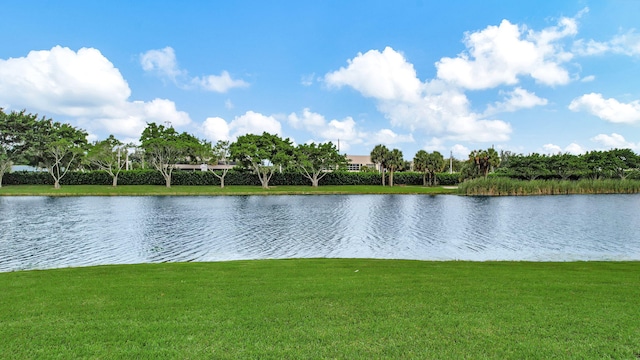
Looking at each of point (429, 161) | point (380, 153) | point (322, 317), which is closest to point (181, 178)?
point (380, 153)

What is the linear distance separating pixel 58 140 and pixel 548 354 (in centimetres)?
6220

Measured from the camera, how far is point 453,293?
6230 mm

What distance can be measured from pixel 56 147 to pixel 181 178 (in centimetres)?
1710

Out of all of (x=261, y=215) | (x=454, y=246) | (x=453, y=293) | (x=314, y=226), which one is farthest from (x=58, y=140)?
(x=453, y=293)

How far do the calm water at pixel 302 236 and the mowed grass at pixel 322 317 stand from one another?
23.1ft

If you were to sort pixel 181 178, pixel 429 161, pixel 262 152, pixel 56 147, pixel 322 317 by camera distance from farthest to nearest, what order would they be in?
1. pixel 429 161
2. pixel 181 178
3. pixel 262 152
4. pixel 56 147
5. pixel 322 317

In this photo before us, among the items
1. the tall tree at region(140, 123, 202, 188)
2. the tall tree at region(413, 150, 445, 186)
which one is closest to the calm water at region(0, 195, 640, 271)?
the tall tree at region(140, 123, 202, 188)

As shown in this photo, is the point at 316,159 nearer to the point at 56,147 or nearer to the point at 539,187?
the point at 539,187

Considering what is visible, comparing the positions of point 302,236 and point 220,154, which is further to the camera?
point 220,154

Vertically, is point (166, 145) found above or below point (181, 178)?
above

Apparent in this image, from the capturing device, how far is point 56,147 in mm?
51219

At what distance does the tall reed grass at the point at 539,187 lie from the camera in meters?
50.9

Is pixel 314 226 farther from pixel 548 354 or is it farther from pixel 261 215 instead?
pixel 548 354

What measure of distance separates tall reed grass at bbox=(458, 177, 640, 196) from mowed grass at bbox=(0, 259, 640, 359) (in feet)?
153
